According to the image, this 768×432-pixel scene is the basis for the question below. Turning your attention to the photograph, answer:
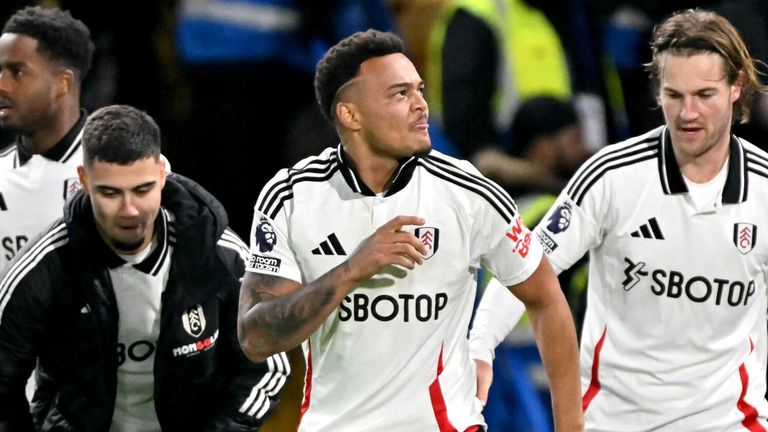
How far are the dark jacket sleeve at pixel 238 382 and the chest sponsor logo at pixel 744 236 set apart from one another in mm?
1446

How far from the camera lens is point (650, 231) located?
18.4 ft

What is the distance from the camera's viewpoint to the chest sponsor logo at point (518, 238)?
518 cm

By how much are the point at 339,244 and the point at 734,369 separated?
4.23 ft

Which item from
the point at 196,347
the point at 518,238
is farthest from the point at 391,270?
the point at 196,347

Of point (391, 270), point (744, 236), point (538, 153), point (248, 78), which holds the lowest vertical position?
point (391, 270)

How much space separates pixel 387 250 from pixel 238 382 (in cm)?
115

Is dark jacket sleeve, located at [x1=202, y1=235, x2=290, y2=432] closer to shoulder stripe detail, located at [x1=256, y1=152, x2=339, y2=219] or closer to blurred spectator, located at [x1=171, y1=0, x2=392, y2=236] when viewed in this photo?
shoulder stripe detail, located at [x1=256, y1=152, x2=339, y2=219]

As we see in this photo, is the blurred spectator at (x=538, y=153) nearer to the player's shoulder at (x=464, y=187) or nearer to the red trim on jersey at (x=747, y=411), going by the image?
the red trim on jersey at (x=747, y=411)

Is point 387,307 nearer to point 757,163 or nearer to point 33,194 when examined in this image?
point 757,163

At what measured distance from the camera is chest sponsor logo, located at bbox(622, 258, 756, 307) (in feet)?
18.2

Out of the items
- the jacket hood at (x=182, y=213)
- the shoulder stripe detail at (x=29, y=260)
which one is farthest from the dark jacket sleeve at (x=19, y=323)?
the jacket hood at (x=182, y=213)

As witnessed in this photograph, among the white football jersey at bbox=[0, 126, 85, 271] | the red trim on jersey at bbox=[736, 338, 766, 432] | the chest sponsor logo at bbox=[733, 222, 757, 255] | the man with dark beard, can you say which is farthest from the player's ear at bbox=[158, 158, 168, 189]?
the red trim on jersey at bbox=[736, 338, 766, 432]

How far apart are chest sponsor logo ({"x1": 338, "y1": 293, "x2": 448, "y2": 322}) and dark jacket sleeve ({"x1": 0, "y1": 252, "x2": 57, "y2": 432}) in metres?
0.94

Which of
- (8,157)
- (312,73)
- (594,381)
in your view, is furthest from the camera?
(312,73)
